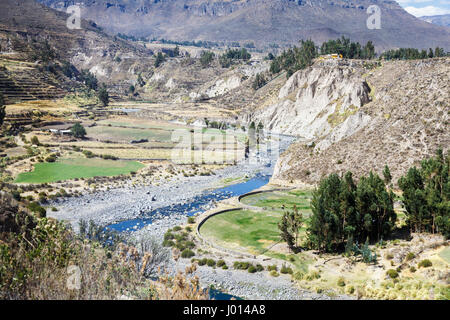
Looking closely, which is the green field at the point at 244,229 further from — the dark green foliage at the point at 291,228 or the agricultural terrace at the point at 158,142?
the agricultural terrace at the point at 158,142

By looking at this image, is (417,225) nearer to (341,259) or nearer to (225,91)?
(341,259)

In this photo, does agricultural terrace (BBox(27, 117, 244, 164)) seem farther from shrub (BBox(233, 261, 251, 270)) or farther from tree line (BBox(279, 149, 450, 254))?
shrub (BBox(233, 261, 251, 270))

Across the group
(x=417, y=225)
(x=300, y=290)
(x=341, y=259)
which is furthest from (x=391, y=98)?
(x=300, y=290)

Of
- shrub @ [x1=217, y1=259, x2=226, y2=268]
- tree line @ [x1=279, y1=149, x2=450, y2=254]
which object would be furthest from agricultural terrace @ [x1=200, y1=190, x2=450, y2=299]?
shrub @ [x1=217, y1=259, x2=226, y2=268]

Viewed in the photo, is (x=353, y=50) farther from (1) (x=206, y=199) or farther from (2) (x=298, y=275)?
(2) (x=298, y=275)

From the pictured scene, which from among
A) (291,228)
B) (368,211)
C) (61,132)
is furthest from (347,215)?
(61,132)
